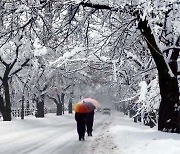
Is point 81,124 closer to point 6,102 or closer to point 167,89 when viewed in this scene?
point 167,89

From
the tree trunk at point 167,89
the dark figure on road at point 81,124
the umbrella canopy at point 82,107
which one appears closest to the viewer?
the tree trunk at point 167,89

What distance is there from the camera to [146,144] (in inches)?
380

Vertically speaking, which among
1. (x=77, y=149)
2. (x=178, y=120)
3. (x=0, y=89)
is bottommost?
(x=77, y=149)

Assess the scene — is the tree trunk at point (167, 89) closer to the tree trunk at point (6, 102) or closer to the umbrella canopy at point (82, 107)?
the umbrella canopy at point (82, 107)

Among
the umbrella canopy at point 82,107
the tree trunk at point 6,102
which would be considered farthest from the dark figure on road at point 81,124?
the tree trunk at point 6,102

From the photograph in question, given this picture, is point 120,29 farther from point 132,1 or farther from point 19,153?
point 19,153

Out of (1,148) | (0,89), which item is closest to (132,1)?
(1,148)

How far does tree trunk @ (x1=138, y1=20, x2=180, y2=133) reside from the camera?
11297mm

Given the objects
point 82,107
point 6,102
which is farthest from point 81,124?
point 6,102

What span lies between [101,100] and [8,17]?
11046 centimetres

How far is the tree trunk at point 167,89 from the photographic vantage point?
37.1 ft

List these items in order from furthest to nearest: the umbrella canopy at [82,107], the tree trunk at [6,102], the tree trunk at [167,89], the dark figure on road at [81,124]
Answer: the tree trunk at [6,102] < the umbrella canopy at [82,107] < the dark figure on road at [81,124] < the tree trunk at [167,89]

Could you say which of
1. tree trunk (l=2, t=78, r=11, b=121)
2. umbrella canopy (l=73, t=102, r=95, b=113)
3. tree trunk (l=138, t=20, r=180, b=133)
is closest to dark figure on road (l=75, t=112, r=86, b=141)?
umbrella canopy (l=73, t=102, r=95, b=113)

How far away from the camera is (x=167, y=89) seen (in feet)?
37.8
